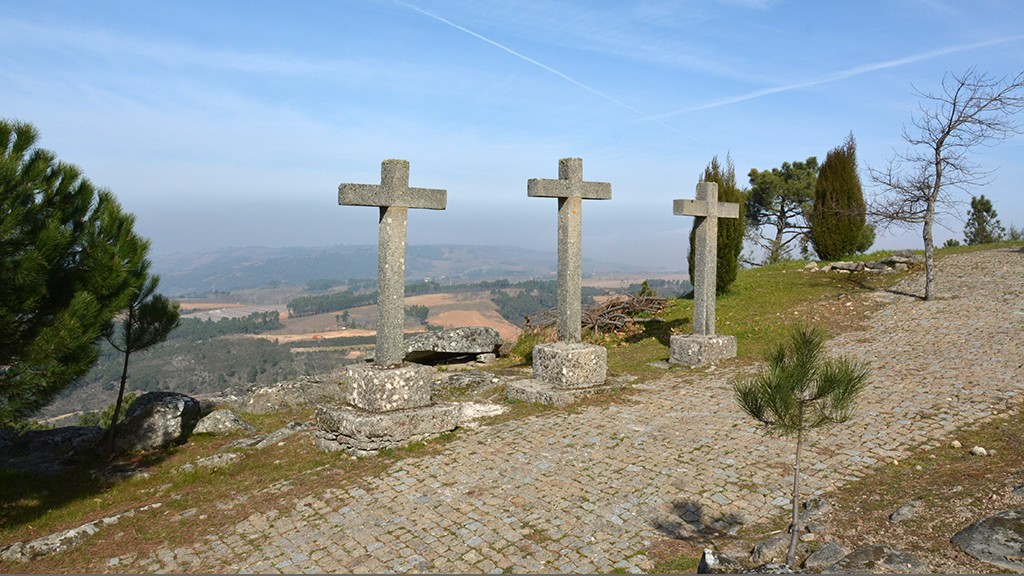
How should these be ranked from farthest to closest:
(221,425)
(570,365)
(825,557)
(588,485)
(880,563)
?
(221,425) → (570,365) → (588,485) → (825,557) → (880,563)

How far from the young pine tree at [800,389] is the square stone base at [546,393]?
551 centimetres

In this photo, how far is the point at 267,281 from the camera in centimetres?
17250

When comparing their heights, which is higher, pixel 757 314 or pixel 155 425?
pixel 757 314

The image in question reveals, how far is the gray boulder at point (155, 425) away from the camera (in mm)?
11000

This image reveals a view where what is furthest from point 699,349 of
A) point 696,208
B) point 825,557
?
point 825,557

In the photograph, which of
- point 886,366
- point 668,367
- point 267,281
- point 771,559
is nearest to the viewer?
point 771,559

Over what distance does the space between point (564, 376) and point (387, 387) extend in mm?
3138

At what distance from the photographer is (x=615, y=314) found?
19.3 metres

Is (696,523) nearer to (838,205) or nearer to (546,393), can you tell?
(546,393)

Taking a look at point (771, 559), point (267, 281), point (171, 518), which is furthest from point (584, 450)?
point (267, 281)

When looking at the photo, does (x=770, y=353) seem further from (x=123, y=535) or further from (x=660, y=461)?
(x=123, y=535)

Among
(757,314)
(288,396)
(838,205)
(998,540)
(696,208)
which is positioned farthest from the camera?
(838,205)

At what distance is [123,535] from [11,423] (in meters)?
2.23

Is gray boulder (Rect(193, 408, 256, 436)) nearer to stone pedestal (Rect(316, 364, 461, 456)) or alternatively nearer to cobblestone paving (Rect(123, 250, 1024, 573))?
stone pedestal (Rect(316, 364, 461, 456))
